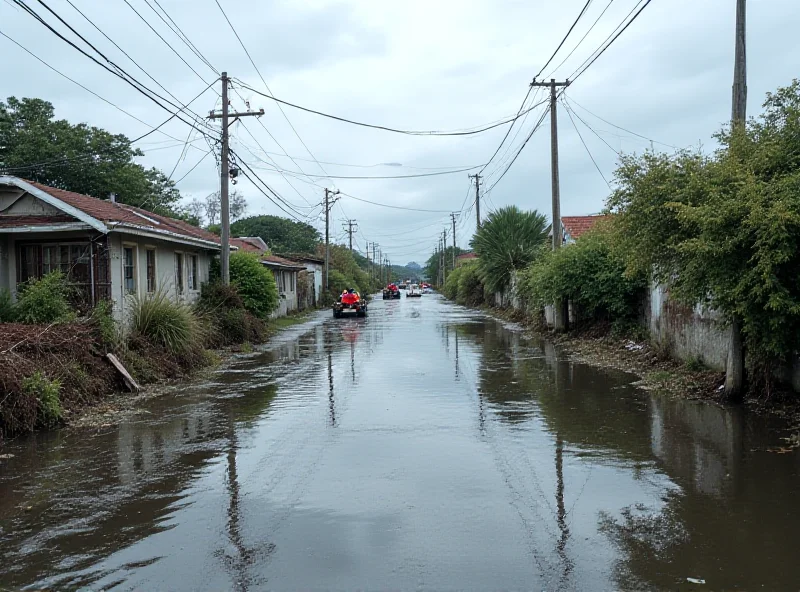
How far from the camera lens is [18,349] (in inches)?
440

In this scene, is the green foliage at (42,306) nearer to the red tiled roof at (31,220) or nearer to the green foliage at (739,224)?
the red tiled roof at (31,220)

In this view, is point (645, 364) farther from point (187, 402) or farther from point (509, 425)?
point (187, 402)

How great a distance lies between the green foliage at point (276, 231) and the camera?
84.8 m

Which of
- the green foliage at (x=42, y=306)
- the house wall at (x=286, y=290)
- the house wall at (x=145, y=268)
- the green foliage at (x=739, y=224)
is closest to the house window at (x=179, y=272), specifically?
the house wall at (x=145, y=268)

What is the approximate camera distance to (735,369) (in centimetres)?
1113

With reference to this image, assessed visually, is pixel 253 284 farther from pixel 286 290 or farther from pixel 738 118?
pixel 738 118

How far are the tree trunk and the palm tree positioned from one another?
83.6 feet

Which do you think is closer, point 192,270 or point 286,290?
point 192,270

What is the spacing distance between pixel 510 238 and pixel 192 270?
19.0 metres

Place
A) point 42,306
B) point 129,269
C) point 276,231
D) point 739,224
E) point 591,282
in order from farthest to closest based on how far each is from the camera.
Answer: point 276,231
point 591,282
point 129,269
point 42,306
point 739,224

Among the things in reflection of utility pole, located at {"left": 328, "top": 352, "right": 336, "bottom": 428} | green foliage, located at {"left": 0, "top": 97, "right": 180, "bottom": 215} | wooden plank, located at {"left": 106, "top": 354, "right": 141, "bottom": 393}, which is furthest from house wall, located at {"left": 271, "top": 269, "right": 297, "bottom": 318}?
wooden plank, located at {"left": 106, "top": 354, "right": 141, "bottom": 393}

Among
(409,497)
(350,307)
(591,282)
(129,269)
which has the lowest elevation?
(409,497)

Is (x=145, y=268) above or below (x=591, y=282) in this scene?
above

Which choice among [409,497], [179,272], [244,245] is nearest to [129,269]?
[179,272]
